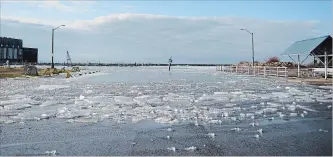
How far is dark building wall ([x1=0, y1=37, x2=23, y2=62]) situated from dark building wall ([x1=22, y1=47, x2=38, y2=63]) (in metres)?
4.71

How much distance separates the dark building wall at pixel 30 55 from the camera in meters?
155

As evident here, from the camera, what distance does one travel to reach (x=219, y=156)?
6945mm

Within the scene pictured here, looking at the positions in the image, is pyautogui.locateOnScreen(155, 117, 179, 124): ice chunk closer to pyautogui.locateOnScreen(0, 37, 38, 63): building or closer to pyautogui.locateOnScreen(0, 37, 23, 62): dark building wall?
pyautogui.locateOnScreen(0, 37, 38, 63): building

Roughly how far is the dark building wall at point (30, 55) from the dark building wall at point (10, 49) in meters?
4.71

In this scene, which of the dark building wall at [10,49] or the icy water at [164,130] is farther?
the dark building wall at [10,49]

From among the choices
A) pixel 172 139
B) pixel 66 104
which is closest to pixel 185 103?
pixel 66 104

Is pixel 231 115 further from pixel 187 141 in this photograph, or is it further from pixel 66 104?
pixel 66 104

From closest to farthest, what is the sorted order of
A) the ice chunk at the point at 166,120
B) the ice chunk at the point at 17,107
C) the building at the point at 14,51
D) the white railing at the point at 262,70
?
1. the ice chunk at the point at 166,120
2. the ice chunk at the point at 17,107
3. the white railing at the point at 262,70
4. the building at the point at 14,51

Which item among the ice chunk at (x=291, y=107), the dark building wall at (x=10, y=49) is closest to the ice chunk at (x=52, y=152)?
the ice chunk at (x=291, y=107)

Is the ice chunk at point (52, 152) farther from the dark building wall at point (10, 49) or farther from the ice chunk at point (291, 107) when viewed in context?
the dark building wall at point (10, 49)

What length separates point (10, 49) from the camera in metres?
138

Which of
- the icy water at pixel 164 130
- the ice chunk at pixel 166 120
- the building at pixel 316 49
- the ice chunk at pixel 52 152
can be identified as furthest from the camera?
the building at pixel 316 49

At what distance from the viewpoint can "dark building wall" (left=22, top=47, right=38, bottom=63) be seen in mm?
155425

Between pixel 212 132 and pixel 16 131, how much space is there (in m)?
4.86
